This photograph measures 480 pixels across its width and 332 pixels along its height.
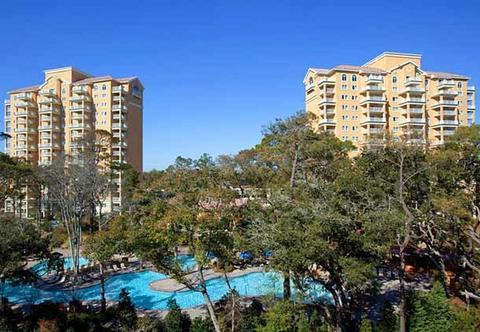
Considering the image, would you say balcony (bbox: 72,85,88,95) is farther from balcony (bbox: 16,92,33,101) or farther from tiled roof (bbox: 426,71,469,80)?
tiled roof (bbox: 426,71,469,80)

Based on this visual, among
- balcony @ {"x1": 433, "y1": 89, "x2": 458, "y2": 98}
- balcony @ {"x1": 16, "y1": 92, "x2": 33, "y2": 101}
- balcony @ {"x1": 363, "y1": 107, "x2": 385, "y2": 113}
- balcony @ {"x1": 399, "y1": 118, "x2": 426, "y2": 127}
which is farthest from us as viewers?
balcony @ {"x1": 16, "y1": 92, "x2": 33, "y2": 101}

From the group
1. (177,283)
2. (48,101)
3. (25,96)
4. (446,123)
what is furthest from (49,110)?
(446,123)

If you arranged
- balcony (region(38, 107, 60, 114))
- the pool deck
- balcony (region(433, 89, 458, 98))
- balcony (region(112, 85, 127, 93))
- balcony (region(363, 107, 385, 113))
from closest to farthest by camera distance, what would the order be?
the pool deck, balcony (region(363, 107, 385, 113)), balcony (region(433, 89, 458, 98)), balcony (region(112, 85, 127, 93)), balcony (region(38, 107, 60, 114))

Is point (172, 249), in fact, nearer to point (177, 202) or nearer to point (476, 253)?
point (177, 202)

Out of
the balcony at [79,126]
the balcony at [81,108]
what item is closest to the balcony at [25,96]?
the balcony at [81,108]

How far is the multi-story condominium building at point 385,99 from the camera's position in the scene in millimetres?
50188

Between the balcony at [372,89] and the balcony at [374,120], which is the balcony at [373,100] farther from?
the balcony at [374,120]

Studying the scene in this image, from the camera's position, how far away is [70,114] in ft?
182

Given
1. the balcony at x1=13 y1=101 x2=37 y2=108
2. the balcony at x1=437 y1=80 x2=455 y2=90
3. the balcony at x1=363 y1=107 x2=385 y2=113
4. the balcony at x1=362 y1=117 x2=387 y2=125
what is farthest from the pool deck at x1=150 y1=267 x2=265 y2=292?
the balcony at x1=13 y1=101 x2=37 y2=108

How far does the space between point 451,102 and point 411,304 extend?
149 ft

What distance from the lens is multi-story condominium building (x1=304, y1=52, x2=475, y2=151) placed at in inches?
1976

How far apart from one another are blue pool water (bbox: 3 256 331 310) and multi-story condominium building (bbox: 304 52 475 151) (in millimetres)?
31798

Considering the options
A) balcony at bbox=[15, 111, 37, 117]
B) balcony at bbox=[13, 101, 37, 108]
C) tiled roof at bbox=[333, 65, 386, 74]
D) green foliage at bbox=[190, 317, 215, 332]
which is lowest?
green foliage at bbox=[190, 317, 215, 332]

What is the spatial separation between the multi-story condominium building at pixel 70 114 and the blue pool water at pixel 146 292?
3250cm
